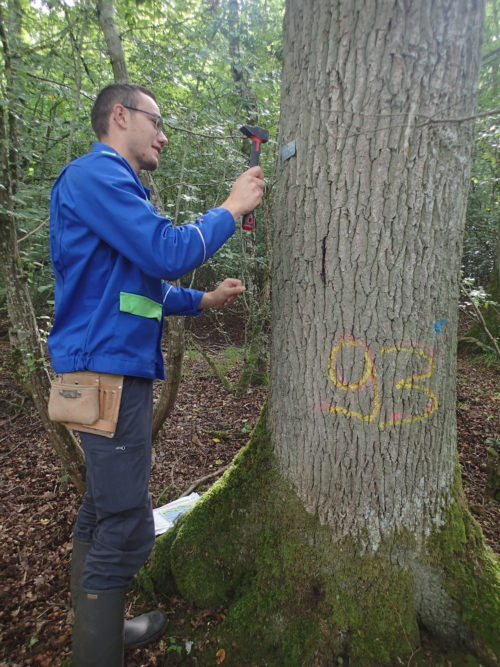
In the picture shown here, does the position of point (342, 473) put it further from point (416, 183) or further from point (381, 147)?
point (381, 147)

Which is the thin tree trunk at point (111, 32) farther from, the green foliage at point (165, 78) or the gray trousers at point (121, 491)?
the gray trousers at point (121, 491)

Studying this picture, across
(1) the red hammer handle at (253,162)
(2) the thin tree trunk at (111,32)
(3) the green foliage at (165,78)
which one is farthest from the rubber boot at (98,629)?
(2) the thin tree trunk at (111,32)

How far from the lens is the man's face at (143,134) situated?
5.43 feet

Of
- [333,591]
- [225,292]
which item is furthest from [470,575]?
[225,292]

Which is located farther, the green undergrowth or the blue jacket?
the green undergrowth

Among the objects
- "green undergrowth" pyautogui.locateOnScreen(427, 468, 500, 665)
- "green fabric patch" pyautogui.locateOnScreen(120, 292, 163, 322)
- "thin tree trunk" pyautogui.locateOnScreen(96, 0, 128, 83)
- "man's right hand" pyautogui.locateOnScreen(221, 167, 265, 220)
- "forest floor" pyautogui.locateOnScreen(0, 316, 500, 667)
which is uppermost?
"thin tree trunk" pyautogui.locateOnScreen(96, 0, 128, 83)

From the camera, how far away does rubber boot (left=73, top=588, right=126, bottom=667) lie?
154 cm

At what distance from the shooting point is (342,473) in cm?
173

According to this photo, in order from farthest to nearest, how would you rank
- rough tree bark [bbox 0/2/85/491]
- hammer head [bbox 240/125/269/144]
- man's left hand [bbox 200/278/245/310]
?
rough tree bark [bbox 0/2/85/491] → man's left hand [bbox 200/278/245/310] → hammer head [bbox 240/125/269/144]

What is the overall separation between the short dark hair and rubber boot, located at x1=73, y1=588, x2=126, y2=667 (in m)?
1.94

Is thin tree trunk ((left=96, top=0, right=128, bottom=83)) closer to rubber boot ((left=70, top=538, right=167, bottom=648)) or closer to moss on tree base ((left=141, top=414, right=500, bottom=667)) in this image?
moss on tree base ((left=141, top=414, right=500, bottom=667))

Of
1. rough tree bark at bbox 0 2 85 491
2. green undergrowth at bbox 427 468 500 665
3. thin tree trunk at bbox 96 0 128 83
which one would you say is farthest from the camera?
thin tree trunk at bbox 96 0 128 83

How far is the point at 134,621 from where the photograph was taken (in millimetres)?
1863

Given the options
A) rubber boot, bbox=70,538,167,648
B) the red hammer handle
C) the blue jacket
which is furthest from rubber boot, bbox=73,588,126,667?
the red hammer handle
